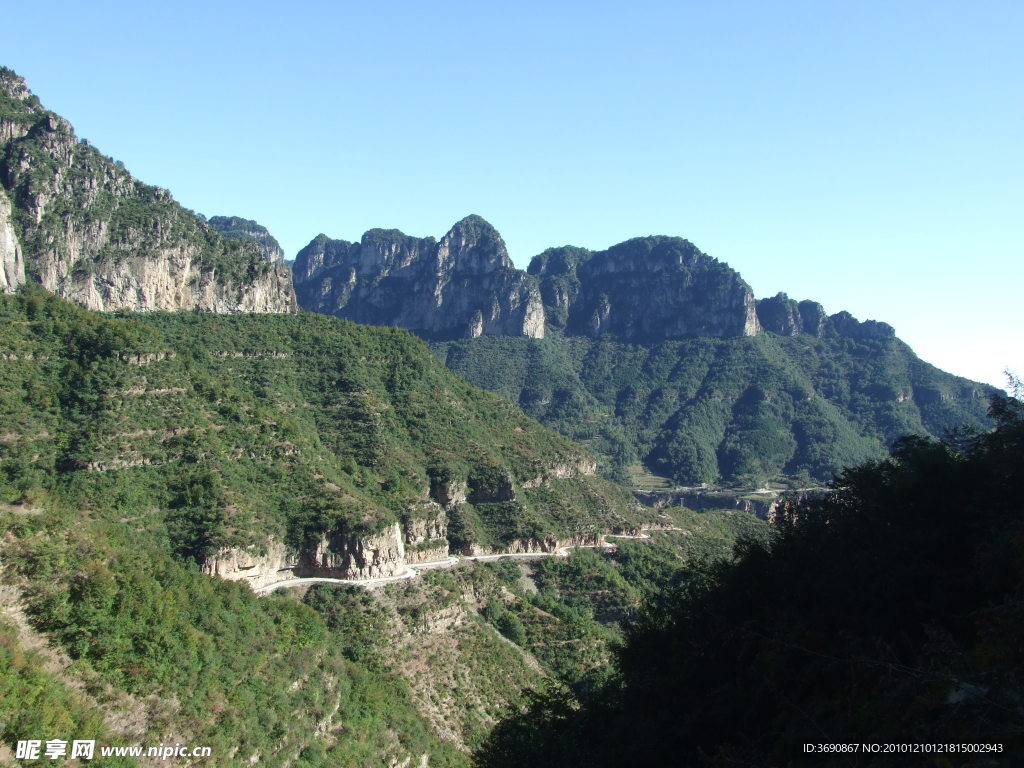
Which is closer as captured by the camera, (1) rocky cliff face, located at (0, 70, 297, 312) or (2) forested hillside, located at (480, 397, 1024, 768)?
(2) forested hillside, located at (480, 397, 1024, 768)

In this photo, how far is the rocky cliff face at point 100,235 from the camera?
9694 centimetres

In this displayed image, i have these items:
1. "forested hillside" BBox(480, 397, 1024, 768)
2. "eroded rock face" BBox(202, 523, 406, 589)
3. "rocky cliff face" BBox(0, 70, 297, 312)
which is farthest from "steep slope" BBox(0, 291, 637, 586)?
"forested hillside" BBox(480, 397, 1024, 768)

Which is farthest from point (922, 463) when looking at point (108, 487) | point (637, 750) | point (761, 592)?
point (108, 487)

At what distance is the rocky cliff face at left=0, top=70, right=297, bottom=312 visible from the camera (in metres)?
96.9

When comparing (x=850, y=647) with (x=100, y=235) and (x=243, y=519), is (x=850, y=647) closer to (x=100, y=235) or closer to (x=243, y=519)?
(x=243, y=519)

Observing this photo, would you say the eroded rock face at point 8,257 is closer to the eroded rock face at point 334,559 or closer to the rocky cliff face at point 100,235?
the rocky cliff face at point 100,235

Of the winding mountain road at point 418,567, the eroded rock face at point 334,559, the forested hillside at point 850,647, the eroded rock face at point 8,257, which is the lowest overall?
the winding mountain road at point 418,567

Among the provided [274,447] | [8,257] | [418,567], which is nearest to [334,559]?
[418,567]

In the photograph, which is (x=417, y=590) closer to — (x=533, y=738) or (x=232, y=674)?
(x=232, y=674)

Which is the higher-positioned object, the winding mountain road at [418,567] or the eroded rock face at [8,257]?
the eroded rock face at [8,257]

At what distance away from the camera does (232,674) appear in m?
40.9

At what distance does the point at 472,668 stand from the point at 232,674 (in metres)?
23.1

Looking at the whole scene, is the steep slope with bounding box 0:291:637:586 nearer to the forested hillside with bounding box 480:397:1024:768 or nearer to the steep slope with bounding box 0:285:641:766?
the steep slope with bounding box 0:285:641:766

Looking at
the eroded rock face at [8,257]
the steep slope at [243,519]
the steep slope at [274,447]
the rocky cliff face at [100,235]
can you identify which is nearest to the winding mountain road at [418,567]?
the steep slope at [274,447]
